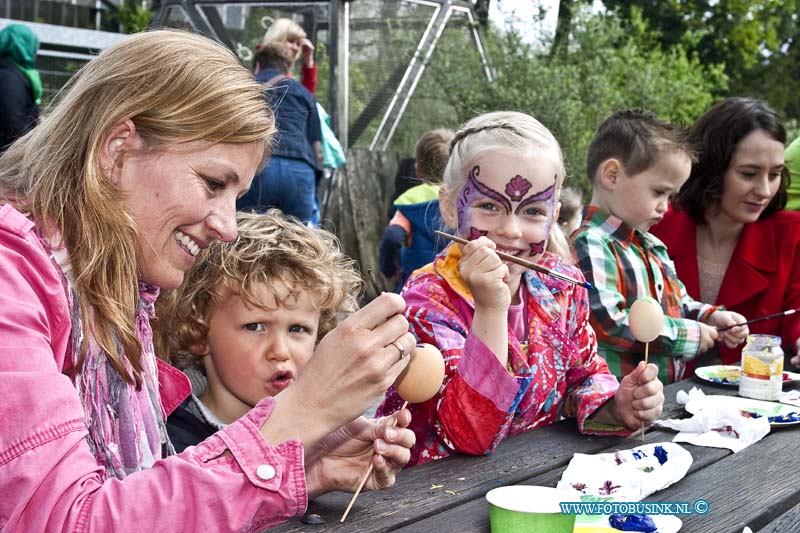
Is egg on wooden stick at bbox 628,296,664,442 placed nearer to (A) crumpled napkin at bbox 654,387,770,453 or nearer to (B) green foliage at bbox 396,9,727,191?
(A) crumpled napkin at bbox 654,387,770,453

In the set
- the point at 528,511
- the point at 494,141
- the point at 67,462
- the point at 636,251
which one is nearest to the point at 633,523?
the point at 528,511

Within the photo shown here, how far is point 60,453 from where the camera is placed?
1.20 metres

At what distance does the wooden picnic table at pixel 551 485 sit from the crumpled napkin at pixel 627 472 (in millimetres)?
28

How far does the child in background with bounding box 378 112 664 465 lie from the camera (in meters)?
2.06

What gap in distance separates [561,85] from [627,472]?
7.30 meters

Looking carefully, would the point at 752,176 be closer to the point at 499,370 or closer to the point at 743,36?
the point at 499,370

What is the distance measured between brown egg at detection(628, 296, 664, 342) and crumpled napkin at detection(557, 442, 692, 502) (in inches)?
17.1

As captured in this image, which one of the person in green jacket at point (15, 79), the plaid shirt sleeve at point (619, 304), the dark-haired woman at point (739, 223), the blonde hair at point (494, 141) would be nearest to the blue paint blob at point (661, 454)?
the blonde hair at point (494, 141)

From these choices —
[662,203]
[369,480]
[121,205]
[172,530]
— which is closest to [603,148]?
[662,203]

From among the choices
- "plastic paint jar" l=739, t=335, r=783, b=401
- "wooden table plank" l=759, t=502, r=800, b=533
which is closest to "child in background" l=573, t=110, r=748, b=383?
"plastic paint jar" l=739, t=335, r=783, b=401

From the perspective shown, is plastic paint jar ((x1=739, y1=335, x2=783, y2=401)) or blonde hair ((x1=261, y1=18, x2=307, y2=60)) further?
blonde hair ((x1=261, y1=18, x2=307, y2=60))

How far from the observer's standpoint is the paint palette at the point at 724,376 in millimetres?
2951

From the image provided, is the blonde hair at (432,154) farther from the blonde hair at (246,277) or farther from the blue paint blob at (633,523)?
the blue paint blob at (633,523)

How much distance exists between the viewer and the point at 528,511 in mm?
1426
